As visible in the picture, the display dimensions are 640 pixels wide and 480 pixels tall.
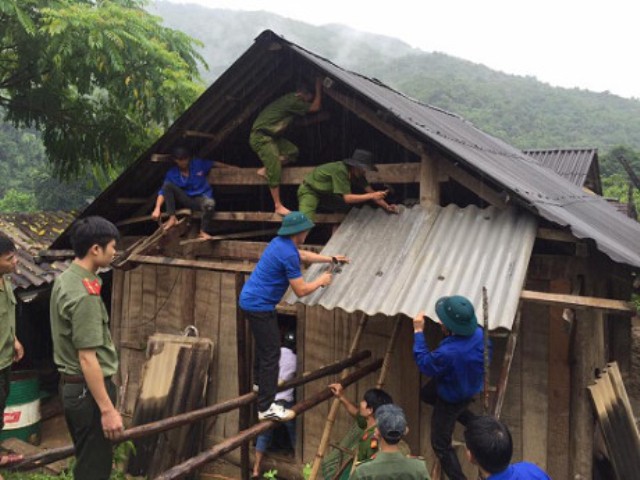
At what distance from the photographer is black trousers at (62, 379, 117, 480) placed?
3.18m

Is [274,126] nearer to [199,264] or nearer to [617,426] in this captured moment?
[199,264]

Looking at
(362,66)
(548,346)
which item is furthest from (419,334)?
(362,66)

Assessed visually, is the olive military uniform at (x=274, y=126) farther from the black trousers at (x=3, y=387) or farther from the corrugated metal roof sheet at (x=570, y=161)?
the corrugated metal roof sheet at (x=570, y=161)

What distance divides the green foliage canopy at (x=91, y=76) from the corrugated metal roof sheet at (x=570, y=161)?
1551 cm

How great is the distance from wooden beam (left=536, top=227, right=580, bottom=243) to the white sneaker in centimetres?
265

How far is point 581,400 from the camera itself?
187 inches

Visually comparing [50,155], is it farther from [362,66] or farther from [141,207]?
[362,66]

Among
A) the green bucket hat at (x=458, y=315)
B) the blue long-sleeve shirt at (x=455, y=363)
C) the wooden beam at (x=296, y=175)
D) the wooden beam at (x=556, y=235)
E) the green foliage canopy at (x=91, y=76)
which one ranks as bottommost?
the blue long-sleeve shirt at (x=455, y=363)

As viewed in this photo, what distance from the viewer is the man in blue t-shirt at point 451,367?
3771 millimetres

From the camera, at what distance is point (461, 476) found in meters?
4.18

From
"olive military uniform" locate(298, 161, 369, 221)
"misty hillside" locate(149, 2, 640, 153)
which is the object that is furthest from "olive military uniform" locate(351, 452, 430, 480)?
"misty hillside" locate(149, 2, 640, 153)

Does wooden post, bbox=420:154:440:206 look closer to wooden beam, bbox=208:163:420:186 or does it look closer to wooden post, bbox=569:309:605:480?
wooden beam, bbox=208:163:420:186

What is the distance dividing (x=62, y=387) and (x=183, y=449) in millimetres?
3885

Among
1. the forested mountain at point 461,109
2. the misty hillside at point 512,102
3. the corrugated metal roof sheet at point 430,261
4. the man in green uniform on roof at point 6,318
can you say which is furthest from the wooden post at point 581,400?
the misty hillside at point 512,102
